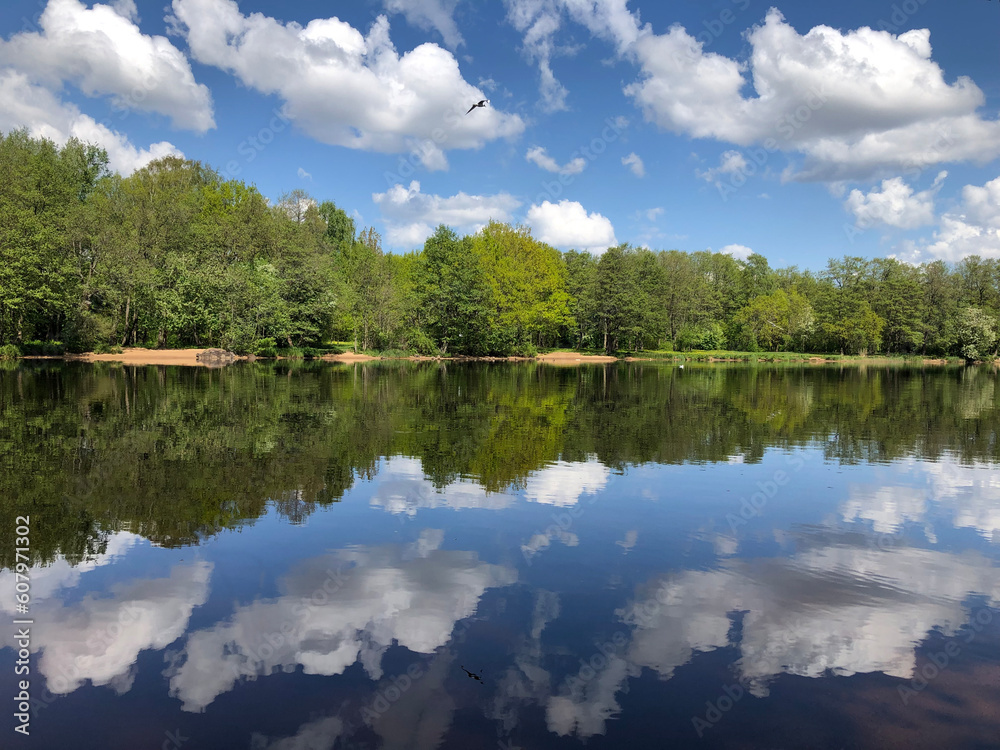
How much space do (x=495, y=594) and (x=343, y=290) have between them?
78.6m

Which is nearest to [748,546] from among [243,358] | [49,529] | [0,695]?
[0,695]

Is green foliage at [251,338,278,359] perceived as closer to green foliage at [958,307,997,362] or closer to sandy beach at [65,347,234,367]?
sandy beach at [65,347,234,367]

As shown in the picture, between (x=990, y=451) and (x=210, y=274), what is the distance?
7021 centimetres

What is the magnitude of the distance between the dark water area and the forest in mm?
53193

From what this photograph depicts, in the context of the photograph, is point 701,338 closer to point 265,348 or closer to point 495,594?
point 265,348

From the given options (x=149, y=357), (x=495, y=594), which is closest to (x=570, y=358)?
(x=149, y=357)

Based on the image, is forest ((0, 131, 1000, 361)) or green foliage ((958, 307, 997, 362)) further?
green foliage ((958, 307, 997, 362))

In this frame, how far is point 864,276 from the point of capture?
121m

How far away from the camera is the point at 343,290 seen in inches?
3263

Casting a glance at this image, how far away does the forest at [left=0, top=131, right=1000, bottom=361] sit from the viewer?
6334 cm

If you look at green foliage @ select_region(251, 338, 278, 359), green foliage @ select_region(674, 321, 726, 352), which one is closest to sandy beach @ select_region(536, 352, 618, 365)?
green foliage @ select_region(674, 321, 726, 352)

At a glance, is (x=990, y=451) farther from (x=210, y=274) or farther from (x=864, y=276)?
(x=864, y=276)

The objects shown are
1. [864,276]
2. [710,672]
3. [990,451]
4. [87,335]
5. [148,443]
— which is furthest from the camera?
[864,276]

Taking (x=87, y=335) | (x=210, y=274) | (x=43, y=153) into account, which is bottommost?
(x=87, y=335)
